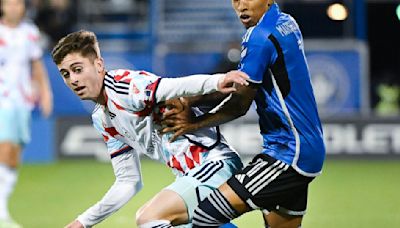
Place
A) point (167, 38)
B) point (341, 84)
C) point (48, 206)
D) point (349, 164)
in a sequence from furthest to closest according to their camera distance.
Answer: point (167, 38) < point (341, 84) < point (349, 164) < point (48, 206)

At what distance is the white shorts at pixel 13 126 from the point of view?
9641 millimetres

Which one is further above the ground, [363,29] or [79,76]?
[79,76]

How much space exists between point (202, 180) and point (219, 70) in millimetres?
9960

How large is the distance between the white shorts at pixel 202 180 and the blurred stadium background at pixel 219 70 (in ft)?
17.7

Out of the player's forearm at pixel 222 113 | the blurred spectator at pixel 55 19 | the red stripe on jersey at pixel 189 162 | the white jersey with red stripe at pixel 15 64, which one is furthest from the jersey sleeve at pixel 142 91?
the blurred spectator at pixel 55 19

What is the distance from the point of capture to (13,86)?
32.1 ft

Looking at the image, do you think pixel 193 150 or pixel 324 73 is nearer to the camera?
pixel 193 150

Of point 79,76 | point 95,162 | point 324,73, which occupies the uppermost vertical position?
point 79,76

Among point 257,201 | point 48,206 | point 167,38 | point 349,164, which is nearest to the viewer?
point 257,201

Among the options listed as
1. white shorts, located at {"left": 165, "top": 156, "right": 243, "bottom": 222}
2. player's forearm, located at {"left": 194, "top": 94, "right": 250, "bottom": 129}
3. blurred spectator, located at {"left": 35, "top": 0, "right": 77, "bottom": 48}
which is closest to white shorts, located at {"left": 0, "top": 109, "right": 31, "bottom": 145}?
white shorts, located at {"left": 165, "top": 156, "right": 243, "bottom": 222}

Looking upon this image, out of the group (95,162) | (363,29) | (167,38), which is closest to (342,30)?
(363,29)

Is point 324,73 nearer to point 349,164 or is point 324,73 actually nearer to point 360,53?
point 360,53

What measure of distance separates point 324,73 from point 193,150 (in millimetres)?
10339

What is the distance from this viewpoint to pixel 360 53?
16.0m
